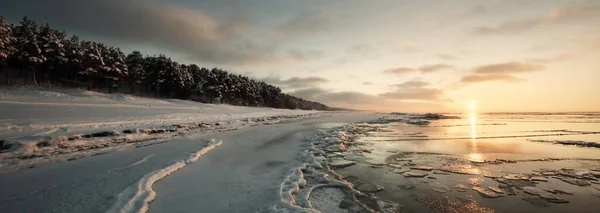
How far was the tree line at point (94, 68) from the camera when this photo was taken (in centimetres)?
5328

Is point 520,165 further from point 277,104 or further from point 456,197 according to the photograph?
point 277,104

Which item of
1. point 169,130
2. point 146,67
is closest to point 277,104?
point 146,67

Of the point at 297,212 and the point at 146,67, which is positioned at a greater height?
the point at 146,67

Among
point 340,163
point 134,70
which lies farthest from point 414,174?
point 134,70

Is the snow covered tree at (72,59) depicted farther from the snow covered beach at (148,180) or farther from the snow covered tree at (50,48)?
the snow covered beach at (148,180)

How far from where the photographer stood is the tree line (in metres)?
53.3

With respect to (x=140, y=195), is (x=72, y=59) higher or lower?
higher

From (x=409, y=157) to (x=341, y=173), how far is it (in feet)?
16.0

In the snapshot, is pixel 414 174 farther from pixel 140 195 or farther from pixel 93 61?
pixel 93 61

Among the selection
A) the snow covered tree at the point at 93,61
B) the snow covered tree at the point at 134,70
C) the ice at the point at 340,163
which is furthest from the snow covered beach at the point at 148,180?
the snow covered tree at the point at 134,70

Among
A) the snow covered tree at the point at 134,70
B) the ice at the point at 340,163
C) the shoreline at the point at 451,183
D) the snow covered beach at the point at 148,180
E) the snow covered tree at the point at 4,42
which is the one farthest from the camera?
the snow covered tree at the point at 134,70

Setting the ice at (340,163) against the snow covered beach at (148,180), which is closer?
the snow covered beach at (148,180)

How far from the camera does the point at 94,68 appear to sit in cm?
5888

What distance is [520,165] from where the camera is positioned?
12.0m
